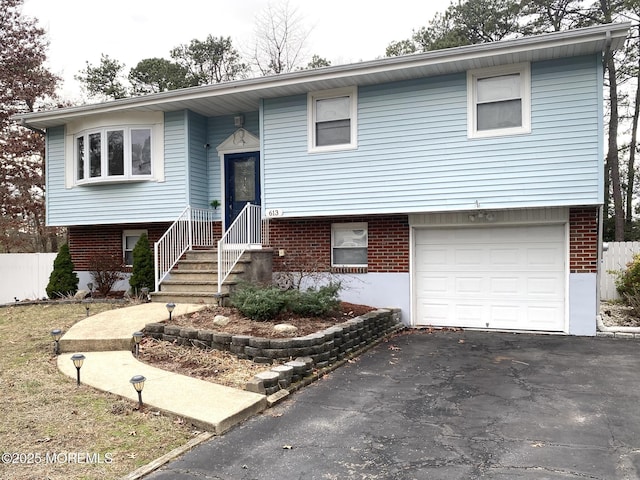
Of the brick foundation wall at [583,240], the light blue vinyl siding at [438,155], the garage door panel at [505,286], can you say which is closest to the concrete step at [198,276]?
the light blue vinyl siding at [438,155]

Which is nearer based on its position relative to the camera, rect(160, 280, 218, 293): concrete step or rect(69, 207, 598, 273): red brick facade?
rect(69, 207, 598, 273): red brick facade

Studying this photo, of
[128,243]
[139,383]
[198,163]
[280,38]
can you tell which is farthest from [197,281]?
[280,38]

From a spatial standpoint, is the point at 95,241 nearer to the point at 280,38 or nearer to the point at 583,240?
the point at 583,240

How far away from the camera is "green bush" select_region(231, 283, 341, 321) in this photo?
304 inches

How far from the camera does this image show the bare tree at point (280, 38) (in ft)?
74.7

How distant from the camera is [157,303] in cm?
960

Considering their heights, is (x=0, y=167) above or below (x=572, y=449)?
above

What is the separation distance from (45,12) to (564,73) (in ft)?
64.0

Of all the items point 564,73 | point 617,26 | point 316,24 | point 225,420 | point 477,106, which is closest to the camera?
point 225,420

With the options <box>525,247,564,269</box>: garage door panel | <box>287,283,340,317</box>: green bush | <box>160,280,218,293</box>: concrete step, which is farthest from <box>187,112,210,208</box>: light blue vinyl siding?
<box>525,247,564,269</box>: garage door panel

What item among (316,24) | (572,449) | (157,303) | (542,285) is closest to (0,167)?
(157,303)

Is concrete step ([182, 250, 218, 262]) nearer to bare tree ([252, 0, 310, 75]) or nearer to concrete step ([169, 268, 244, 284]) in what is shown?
concrete step ([169, 268, 244, 284])

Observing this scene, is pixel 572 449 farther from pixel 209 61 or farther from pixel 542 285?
pixel 209 61

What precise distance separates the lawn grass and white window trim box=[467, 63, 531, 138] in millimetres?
6913
